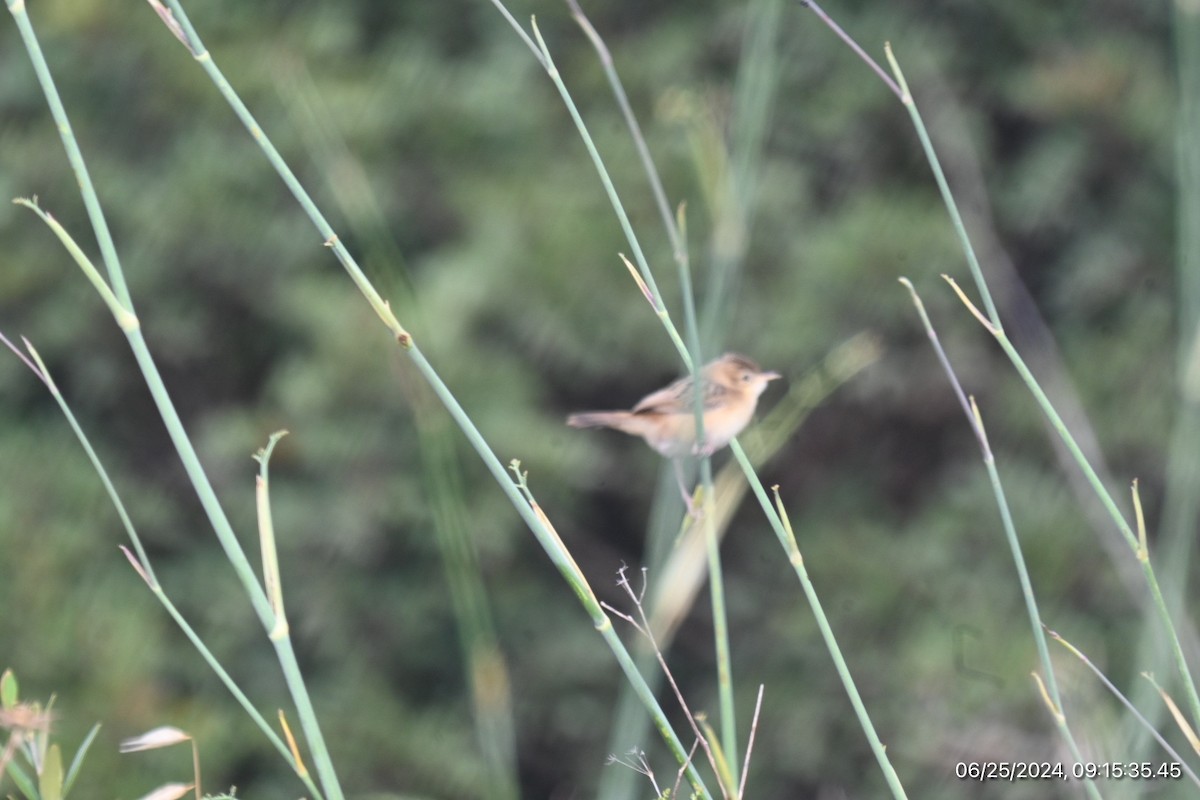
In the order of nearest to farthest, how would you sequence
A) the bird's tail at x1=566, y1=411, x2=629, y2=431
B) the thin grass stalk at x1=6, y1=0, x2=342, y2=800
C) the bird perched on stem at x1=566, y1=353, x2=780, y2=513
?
the thin grass stalk at x1=6, y1=0, x2=342, y2=800
the bird perched on stem at x1=566, y1=353, x2=780, y2=513
the bird's tail at x1=566, y1=411, x2=629, y2=431

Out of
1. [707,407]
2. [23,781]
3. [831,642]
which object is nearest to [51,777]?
[23,781]

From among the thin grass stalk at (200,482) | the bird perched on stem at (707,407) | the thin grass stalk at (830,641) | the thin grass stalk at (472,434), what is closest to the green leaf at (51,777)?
the thin grass stalk at (200,482)

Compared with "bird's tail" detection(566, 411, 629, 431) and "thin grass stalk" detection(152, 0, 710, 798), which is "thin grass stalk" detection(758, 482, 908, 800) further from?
"bird's tail" detection(566, 411, 629, 431)

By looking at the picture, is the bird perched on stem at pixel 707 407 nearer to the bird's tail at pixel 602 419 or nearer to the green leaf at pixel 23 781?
the bird's tail at pixel 602 419

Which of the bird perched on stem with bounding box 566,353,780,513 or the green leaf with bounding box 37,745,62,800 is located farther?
the bird perched on stem with bounding box 566,353,780,513

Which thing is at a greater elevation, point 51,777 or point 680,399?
point 51,777

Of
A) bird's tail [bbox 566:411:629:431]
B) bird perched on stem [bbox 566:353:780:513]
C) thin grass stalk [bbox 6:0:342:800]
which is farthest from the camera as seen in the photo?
bird's tail [bbox 566:411:629:431]

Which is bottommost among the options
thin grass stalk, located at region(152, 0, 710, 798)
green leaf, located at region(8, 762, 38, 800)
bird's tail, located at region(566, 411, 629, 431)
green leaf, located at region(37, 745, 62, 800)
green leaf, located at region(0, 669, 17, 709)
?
bird's tail, located at region(566, 411, 629, 431)

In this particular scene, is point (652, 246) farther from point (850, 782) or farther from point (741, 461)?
point (741, 461)

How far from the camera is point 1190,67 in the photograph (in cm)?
149

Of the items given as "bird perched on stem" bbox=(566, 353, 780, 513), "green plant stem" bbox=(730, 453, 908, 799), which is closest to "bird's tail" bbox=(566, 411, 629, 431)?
"bird perched on stem" bbox=(566, 353, 780, 513)

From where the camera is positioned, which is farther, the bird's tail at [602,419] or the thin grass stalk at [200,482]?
the bird's tail at [602,419]

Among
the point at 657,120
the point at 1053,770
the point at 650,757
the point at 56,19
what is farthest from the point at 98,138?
the point at 1053,770

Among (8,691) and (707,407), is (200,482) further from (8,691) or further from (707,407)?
(707,407)
